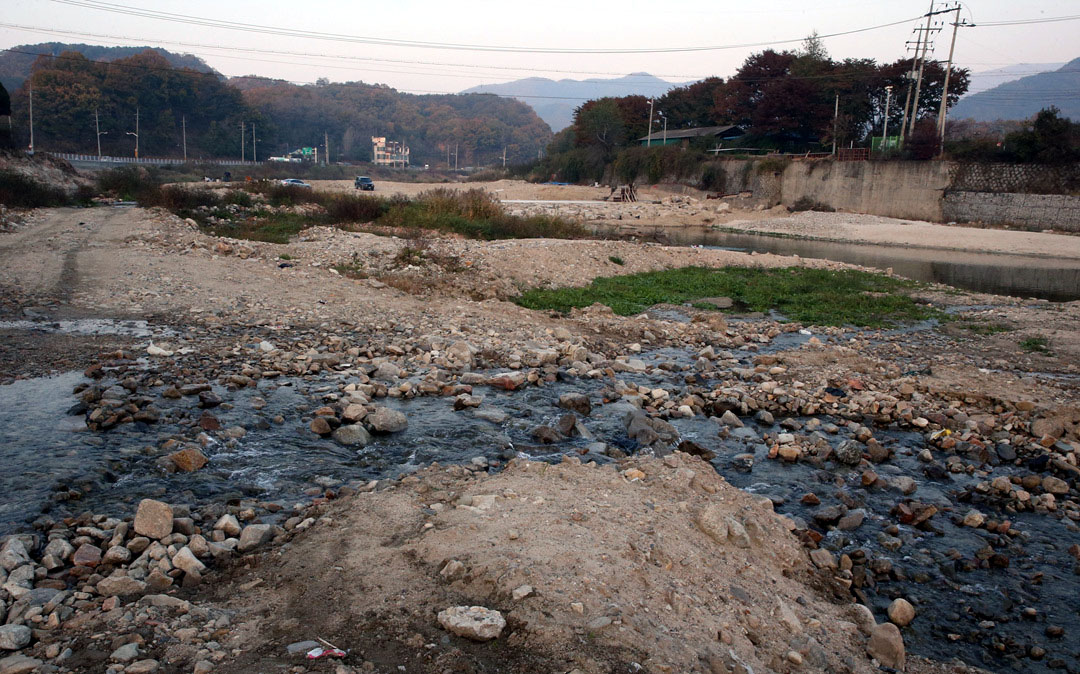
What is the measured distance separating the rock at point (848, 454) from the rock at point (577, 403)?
7.59 ft

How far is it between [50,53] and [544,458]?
102m

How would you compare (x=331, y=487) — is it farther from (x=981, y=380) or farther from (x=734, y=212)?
(x=734, y=212)

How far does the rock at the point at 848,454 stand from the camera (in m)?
5.98

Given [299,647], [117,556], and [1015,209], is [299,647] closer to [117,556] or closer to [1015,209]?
[117,556]

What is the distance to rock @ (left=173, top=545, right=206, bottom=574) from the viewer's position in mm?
3525

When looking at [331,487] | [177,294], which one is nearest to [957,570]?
[331,487]

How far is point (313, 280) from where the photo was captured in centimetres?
1175

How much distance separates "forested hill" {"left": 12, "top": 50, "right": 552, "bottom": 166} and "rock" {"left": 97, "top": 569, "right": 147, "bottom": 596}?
148 ft

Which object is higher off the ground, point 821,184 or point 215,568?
point 821,184

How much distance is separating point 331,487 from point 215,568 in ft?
4.11

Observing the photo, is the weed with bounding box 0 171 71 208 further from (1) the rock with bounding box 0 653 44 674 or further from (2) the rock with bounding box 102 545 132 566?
(1) the rock with bounding box 0 653 44 674

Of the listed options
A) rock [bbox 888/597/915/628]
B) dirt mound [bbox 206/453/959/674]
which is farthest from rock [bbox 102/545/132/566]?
rock [bbox 888/597/915/628]

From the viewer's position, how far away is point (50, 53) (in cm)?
8194

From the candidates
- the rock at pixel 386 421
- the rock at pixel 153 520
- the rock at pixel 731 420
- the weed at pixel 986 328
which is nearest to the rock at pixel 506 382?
the rock at pixel 386 421
